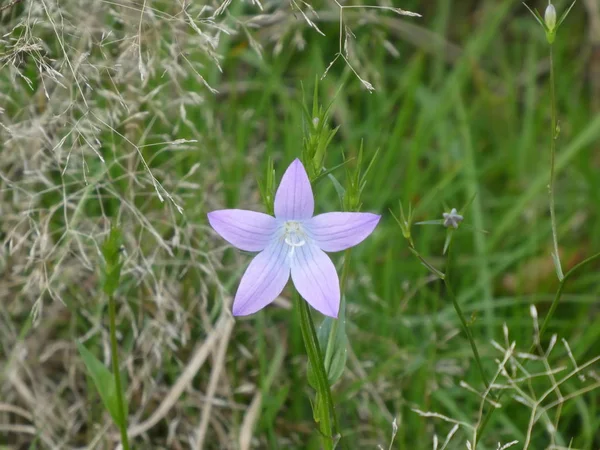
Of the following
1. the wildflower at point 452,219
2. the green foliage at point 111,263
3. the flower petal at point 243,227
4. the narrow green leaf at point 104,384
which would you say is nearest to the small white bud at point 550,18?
the wildflower at point 452,219

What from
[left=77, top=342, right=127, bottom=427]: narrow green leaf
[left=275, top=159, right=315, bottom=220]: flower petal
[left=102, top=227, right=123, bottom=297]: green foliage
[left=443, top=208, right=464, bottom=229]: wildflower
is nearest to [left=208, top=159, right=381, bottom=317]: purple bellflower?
[left=275, top=159, right=315, bottom=220]: flower petal

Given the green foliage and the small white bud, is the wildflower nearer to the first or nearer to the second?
the small white bud

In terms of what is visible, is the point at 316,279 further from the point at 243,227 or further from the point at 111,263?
the point at 111,263

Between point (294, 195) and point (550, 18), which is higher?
point (550, 18)

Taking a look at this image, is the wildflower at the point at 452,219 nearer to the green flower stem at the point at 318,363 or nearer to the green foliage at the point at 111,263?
the green flower stem at the point at 318,363

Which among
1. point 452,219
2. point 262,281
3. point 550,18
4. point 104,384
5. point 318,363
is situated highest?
point 550,18

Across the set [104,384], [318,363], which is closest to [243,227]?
[318,363]

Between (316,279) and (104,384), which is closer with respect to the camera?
(316,279)

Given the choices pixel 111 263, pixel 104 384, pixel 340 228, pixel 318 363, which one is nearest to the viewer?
pixel 340 228
